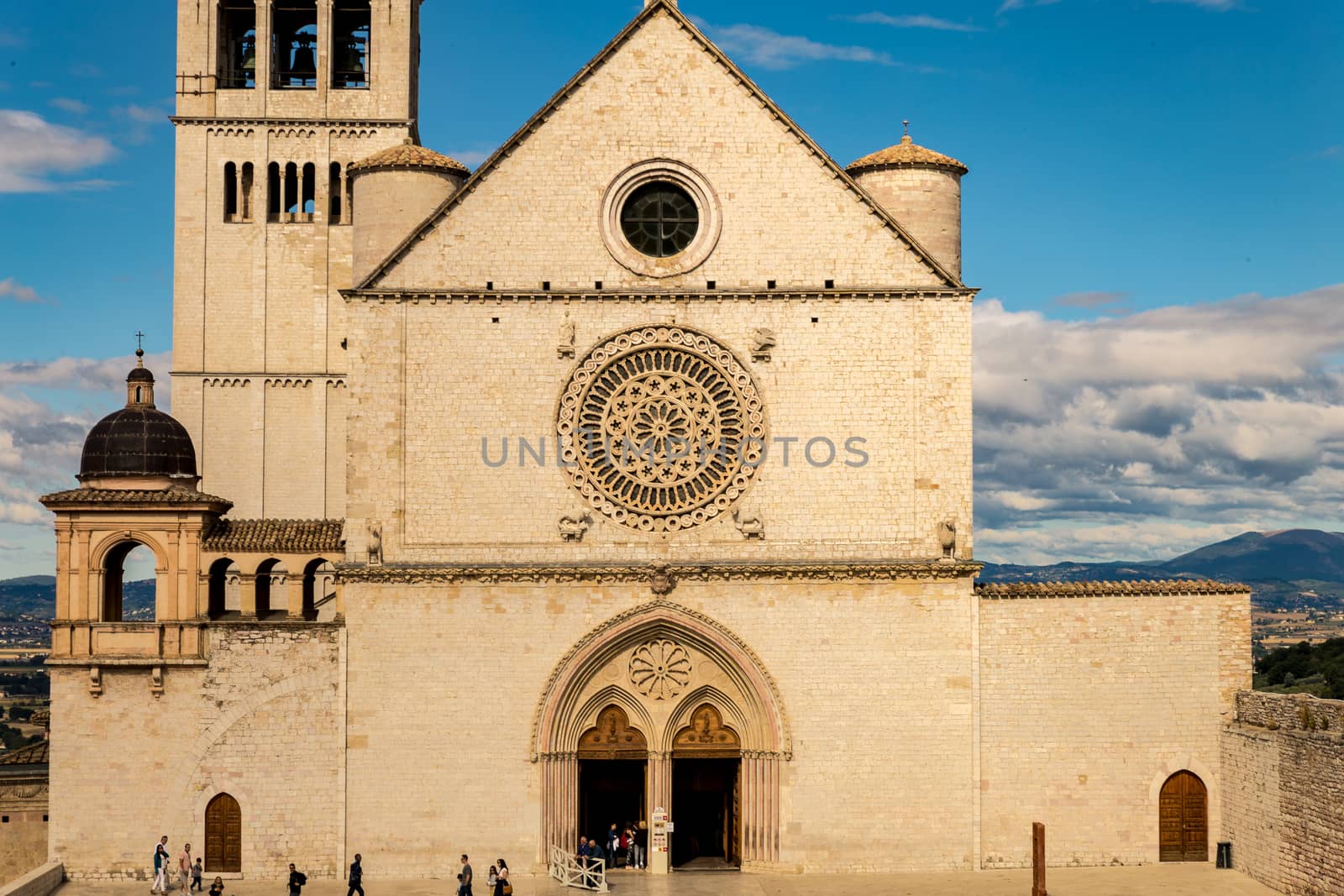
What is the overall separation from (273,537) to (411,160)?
25.3 feet

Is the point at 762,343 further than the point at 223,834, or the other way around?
the point at 762,343

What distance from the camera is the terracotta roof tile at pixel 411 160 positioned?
33.3 metres

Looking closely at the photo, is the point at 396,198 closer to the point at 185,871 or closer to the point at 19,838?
the point at 185,871

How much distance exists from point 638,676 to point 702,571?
2.35 m

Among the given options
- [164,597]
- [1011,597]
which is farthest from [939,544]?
[164,597]

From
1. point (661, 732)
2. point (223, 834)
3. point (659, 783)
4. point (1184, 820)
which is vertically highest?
point (661, 732)

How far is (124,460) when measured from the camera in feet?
108

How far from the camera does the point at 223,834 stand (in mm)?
31562

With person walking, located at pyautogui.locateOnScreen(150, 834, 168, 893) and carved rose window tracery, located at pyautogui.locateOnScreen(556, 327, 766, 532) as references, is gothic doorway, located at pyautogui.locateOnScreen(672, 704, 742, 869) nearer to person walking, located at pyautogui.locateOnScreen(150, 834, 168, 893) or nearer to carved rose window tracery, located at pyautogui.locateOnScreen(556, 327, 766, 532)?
carved rose window tracery, located at pyautogui.locateOnScreen(556, 327, 766, 532)

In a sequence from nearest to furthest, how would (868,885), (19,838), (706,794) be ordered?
1. (868,885)
2. (706,794)
3. (19,838)

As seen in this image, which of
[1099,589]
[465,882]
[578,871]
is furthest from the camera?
[1099,589]

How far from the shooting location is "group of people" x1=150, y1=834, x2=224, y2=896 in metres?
30.6

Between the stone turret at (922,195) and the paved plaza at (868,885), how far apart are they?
11.2 meters

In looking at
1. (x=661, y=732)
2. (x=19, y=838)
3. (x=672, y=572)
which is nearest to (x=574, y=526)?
(x=672, y=572)
